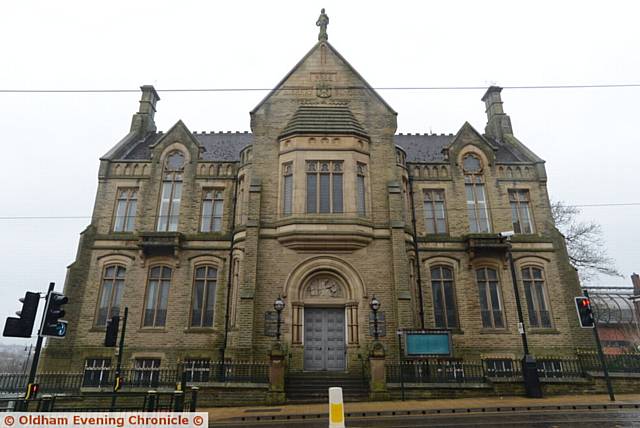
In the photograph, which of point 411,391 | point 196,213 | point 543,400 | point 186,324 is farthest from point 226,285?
point 543,400

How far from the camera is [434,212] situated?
75.9 ft

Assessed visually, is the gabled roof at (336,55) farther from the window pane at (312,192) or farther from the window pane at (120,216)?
the window pane at (120,216)

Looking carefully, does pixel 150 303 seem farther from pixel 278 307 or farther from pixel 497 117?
pixel 497 117

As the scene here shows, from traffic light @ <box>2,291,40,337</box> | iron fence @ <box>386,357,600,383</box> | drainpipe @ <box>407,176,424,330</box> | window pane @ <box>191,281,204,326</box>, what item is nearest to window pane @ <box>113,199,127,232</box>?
window pane @ <box>191,281,204,326</box>

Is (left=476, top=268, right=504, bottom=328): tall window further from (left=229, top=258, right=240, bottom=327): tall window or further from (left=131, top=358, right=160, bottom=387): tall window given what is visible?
(left=131, top=358, right=160, bottom=387): tall window

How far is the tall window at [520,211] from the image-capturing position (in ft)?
75.8

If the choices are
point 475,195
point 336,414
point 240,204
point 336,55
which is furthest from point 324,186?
point 336,414

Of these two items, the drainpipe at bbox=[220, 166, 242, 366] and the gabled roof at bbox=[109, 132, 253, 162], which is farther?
the gabled roof at bbox=[109, 132, 253, 162]

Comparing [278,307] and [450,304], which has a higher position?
[450,304]

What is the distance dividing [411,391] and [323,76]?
1714 centimetres

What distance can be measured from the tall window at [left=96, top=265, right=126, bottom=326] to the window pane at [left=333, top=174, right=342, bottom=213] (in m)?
12.4

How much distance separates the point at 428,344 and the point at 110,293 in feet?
55.2

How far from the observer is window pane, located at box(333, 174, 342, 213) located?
19.7 metres

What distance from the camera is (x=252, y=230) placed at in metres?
19.1
